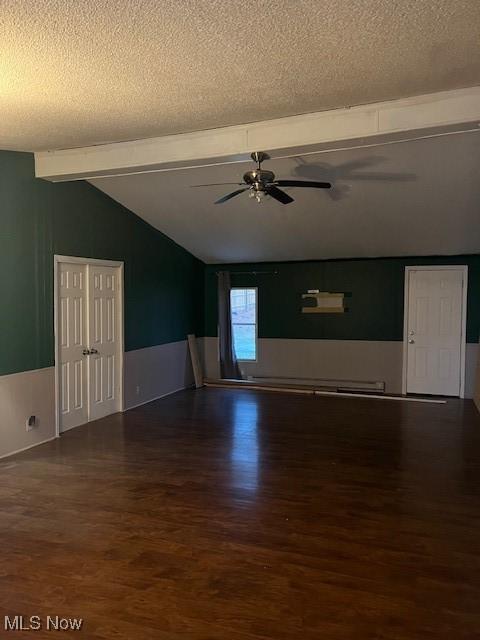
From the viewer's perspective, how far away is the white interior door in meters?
7.54

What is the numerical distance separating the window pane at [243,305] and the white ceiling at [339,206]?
70 cm

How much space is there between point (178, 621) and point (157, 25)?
9.28 ft

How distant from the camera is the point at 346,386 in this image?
26.8 feet

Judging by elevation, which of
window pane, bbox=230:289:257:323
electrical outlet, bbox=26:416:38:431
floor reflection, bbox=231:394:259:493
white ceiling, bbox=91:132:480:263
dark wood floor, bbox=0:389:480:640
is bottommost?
dark wood floor, bbox=0:389:480:640

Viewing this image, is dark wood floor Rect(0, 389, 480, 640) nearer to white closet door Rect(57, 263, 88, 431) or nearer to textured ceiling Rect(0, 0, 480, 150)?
white closet door Rect(57, 263, 88, 431)

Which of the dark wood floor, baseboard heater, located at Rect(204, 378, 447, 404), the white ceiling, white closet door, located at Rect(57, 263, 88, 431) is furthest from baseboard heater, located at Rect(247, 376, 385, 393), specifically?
white closet door, located at Rect(57, 263, 88, 431)

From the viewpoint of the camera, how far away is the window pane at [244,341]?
8.88 metres

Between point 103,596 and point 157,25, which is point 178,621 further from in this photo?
point 157,25

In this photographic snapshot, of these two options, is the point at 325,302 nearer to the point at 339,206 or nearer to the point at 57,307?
the point at 339,206

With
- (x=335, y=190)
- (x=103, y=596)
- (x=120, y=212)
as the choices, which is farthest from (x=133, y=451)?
(x=335, y=190)

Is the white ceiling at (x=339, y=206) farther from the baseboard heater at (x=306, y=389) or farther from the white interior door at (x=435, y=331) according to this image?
the baseboard heater at (x=306, y=389)

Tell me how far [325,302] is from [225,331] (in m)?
1.82

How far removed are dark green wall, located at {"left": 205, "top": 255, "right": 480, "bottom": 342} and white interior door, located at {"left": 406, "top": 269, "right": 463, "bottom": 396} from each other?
16cm

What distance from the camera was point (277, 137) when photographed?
12.8 feet
